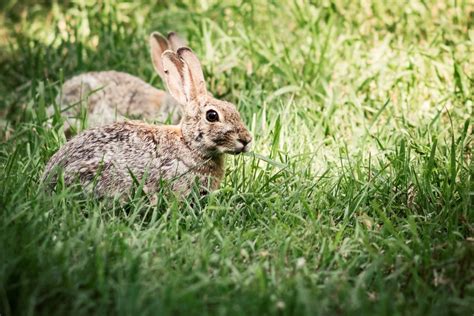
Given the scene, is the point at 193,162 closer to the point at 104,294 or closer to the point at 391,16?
the point at 104,294

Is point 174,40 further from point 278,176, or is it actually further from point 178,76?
point 278,176

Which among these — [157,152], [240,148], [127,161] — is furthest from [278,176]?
[127,161]

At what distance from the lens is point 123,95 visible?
6.73 meters

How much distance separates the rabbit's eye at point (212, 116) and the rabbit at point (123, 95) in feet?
4.71

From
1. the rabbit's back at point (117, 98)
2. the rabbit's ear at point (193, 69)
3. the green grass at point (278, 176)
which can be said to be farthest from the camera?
the rabbit's back at point (117, 98)

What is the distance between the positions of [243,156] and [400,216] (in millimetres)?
1066

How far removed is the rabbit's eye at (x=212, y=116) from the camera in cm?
498

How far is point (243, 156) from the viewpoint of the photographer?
5145 mm

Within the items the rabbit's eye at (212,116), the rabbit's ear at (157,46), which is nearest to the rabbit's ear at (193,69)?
the rabbit's eye at (212,116)

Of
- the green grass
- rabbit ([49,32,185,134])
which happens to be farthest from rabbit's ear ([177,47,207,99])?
rabbit ([49,32,185,134])

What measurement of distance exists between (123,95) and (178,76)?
4.94 feet

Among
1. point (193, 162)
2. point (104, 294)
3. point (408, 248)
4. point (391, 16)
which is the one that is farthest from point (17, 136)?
point (391, 16)

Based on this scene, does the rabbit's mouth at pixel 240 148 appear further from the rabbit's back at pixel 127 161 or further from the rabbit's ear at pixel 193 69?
the rabbit's ear at pixel 193 69

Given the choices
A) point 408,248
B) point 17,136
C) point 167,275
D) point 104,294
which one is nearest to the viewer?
point 104,294
